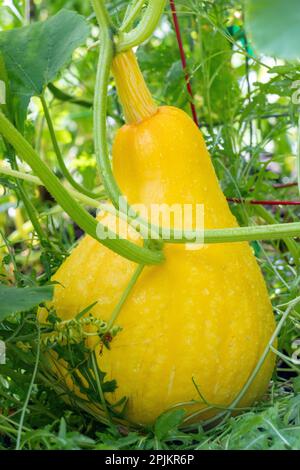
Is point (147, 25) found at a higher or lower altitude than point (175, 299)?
higher

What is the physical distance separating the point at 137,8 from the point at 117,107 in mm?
778

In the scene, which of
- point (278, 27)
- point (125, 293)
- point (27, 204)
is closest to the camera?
point (278, 27)

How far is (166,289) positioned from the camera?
1043 mm

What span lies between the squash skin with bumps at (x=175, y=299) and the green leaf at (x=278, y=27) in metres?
0.42

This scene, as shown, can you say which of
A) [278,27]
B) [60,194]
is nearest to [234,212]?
[60,194]

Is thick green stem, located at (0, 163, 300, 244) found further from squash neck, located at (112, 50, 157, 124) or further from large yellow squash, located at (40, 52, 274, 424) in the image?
squash neck, located at (112, 50, 157, 124)

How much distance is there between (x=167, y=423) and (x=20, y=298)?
0.23 meters

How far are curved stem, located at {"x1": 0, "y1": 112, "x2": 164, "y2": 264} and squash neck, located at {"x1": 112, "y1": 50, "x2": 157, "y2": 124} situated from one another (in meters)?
0.20

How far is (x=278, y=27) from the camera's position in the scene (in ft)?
2.18

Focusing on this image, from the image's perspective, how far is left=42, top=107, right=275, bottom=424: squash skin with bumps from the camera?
1037mm

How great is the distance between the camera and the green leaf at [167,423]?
0.95 meters

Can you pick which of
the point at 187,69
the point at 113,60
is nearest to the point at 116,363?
the point at 113,60

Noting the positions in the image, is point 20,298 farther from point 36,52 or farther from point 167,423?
point 36,52
